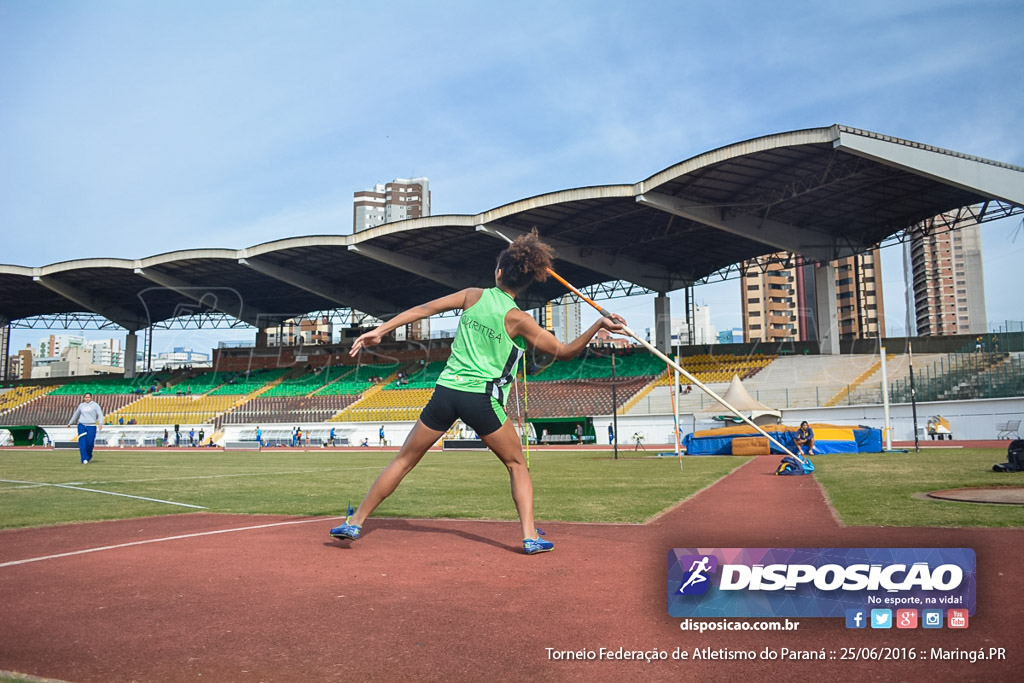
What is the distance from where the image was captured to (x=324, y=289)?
175 feet

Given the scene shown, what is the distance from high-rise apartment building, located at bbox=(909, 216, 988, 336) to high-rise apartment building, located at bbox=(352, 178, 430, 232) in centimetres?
8130

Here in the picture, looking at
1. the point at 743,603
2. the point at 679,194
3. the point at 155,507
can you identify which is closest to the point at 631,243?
the point at 679,194

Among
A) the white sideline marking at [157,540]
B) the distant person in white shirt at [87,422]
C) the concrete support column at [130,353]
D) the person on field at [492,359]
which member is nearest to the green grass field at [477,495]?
the white sideline marking at [157,540]

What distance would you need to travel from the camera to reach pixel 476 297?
5523mm

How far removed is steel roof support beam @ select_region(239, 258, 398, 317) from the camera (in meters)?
48.0

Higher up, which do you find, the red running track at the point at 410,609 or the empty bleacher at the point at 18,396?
the empty bleacher at the point at 18,396

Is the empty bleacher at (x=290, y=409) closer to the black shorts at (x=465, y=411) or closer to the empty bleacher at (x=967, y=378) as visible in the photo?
the empty bleacher at (x=967, y=378)

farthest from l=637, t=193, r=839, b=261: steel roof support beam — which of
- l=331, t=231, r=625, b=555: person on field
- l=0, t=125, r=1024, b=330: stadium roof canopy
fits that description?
l=331, t=231, r=625, b=555: person on field

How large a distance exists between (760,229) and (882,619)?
38091mm

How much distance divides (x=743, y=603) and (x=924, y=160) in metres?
32.1

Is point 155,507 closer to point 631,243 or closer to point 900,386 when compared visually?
point 900,386

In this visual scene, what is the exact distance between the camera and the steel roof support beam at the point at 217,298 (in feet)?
168

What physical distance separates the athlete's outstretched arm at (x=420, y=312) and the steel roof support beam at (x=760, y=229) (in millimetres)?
30850

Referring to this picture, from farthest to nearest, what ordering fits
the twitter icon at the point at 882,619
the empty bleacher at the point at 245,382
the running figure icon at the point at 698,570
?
the empty bleacher at the point at 245,382
the running figure icon at the point at 698,570
the twitter icon at the point at 882,619
